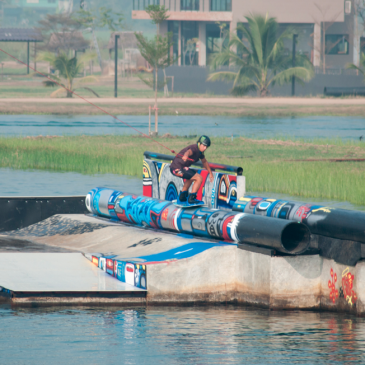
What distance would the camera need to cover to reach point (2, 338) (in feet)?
27.6

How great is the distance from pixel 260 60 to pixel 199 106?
792 centimetres

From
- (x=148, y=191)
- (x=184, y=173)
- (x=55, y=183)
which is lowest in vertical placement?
(x=55, y=183)

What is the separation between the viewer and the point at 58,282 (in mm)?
10406

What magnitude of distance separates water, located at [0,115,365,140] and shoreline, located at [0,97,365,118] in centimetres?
213

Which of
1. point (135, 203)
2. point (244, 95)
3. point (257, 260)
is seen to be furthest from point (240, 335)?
point (244, 95)

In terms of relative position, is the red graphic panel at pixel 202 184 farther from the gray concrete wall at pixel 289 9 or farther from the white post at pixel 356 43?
the white post at pixel 356 43

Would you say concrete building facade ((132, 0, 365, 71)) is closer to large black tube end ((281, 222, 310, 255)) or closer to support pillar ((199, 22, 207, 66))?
support pillar ((199, 22, 207, 66))

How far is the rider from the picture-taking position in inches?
477

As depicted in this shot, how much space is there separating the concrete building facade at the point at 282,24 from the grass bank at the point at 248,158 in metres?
38.6

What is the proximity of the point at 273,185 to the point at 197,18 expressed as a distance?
54679 millimetres

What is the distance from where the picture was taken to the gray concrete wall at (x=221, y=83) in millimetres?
63781

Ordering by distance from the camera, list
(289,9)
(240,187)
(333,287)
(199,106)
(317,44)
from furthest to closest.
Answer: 1. (317,44)
2. (289,9)
3. (199,106)
4. (240,187)
5. (333,287)

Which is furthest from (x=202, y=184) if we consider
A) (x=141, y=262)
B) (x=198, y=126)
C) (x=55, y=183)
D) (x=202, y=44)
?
(x=202, y=44)

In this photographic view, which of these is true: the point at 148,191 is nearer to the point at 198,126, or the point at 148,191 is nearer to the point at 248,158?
the point at 248,158
